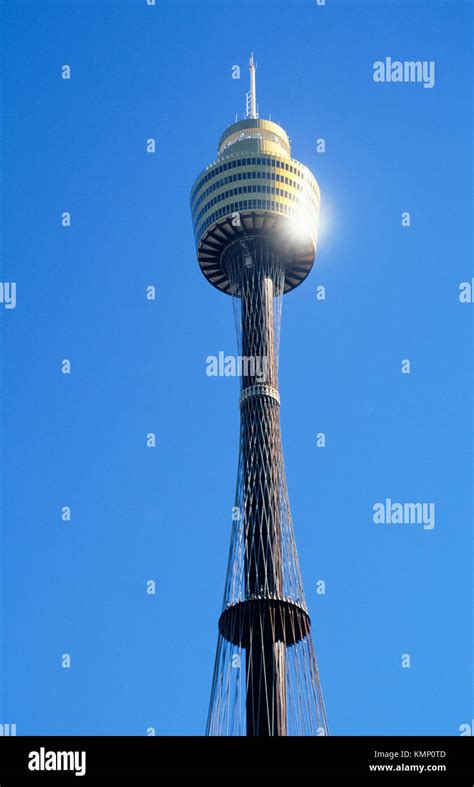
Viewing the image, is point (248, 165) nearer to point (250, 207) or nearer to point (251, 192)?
point (251, 192)

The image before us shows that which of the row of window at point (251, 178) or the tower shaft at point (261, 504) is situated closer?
the tower shaft at point (261, 504)

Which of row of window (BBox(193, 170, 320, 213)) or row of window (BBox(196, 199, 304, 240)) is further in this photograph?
row of window (BBox(193, 170, 320, 213))

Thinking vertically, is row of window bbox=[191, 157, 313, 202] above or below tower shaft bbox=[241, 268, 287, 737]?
above

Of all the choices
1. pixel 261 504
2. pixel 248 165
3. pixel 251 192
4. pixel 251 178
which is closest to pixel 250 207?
pixel 251 192

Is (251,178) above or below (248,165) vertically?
below

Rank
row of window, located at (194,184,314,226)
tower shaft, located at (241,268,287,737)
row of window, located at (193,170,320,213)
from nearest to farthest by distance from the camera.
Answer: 1. tower shaft, located at (241,268,287,737)
2. row of window, located at (194,184,314,226)
3. row of window, located at (193,170,320,213)

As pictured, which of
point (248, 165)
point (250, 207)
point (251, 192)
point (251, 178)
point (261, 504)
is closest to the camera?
point (261, 504)

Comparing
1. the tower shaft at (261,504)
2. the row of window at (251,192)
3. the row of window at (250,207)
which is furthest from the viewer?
the row of window at (251,192)

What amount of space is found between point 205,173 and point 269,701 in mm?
81059

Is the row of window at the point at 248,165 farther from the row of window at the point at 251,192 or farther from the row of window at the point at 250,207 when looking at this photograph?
the row of window at the point at 250,207

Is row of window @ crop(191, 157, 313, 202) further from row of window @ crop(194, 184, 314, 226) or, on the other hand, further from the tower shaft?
the tower shaft

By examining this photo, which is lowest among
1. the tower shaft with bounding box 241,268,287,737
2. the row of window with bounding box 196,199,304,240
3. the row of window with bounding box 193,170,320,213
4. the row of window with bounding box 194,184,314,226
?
the tower shaft with bounding box 241,268,287,737
